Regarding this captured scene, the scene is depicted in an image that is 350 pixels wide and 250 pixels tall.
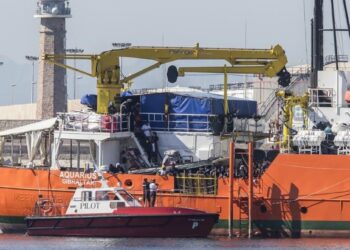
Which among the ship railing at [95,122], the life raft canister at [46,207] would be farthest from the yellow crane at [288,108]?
the life raft canister at [46,207]

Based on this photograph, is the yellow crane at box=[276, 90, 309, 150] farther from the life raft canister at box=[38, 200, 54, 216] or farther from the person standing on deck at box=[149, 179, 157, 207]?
the life raft canister at box=[38, 200, 54, 216]

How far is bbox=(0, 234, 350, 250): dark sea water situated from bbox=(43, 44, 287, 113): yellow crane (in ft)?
19.0

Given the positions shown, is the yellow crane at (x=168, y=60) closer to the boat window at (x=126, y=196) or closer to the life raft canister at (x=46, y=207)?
the life raft canister at (x=46, y=207)

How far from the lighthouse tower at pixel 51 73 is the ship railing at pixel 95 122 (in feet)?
110

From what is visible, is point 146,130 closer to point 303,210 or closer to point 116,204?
point 116,204

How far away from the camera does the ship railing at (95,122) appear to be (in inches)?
1977

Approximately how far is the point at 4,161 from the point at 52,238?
6751 millimetres

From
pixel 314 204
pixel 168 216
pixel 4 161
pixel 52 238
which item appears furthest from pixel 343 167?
pixel 4 161

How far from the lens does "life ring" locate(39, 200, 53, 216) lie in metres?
49.0

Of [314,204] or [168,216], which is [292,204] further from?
[168,216]

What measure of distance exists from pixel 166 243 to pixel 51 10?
43.2 m

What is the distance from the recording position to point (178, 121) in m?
51.4

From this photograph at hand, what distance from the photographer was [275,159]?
157 ft

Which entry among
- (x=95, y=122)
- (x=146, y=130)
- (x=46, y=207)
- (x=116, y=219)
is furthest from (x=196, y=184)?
(x=46, y=207)
